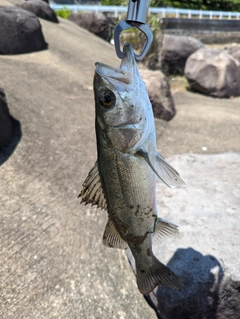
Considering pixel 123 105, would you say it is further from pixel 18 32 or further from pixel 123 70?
pixel 18 32

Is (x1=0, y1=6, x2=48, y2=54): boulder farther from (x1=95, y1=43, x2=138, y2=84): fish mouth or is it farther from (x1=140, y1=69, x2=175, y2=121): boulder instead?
(x1=95, y1=43, x2=138, y2=84): fish mouth

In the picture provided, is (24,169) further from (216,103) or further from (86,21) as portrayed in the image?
(86,21)

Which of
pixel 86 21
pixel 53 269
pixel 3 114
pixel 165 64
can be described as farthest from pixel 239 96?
pixel 86 21

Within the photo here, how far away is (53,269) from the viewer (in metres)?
3.73

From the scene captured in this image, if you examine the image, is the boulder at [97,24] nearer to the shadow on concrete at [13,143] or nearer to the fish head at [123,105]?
the shadow on concrete at [13,143]

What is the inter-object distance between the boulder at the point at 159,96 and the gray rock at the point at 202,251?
346cm

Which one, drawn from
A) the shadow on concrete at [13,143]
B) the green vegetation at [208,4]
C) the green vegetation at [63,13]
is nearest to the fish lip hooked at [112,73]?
the shadow on concrete at [13,143]

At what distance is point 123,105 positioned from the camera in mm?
1970

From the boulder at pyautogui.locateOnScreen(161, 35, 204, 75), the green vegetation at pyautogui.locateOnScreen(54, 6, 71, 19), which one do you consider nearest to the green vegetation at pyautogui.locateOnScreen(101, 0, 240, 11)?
the green vegetation at pyautogui.locateOnScreen(54, 6, 71, 19)

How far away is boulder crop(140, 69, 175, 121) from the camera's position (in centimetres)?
773

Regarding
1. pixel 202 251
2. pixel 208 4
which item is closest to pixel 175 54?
pixel 202 251

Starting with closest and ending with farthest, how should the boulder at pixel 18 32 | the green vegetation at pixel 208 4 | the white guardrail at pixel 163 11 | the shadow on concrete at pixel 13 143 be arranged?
the shadow on concrete at pixel 13 143
the boulder at pixel 18 32
the white guardrail at pixel 163 11
the green vegetation at pixel 208 4

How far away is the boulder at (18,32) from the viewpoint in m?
8.53

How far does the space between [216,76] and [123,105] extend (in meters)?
9.09
